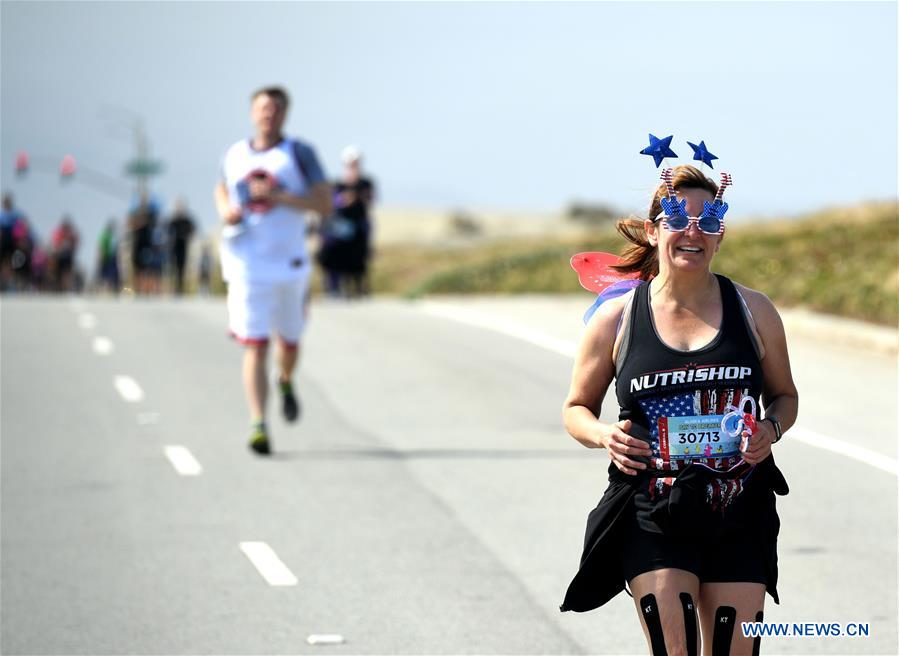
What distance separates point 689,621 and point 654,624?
97mm

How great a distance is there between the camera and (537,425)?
12.5 metres

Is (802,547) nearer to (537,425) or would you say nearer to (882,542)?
(882,542)

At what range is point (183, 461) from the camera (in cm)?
1112

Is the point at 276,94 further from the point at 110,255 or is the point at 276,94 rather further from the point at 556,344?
the point at 110,255

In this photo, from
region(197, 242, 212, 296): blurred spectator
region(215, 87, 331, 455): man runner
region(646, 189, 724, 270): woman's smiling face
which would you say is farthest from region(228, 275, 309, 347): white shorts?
region(197, 242, 212, 296): blurred spectator

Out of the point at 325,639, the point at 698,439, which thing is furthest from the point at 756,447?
the point at 325,639

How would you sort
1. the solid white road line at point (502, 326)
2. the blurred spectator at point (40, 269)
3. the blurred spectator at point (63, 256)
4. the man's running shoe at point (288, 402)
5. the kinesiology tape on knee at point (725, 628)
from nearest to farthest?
the kinesiology tape on knee at point (725, 628)
the man's running shoe at point (288, 402)
the solid white road line at point (502, 326)
the blurred spectator at point (40, 269)
the blurred spectator at point (63, 256)

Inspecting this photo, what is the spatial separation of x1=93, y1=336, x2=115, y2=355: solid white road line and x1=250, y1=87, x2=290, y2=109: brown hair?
5.93 metres

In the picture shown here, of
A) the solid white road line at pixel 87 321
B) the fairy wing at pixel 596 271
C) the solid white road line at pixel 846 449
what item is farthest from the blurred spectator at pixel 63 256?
the fairy wing at pixel 596 271

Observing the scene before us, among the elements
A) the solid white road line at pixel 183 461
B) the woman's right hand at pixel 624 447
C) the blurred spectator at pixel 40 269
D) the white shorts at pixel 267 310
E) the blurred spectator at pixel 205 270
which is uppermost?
the woman's right hand at pixel 624 447

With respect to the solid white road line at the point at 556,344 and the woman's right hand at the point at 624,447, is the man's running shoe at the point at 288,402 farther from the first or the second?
the woman's right hand at the point at 624,447

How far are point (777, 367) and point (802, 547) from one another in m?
3.79

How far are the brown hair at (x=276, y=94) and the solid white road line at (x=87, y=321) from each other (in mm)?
8028

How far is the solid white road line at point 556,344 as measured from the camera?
430 inches
